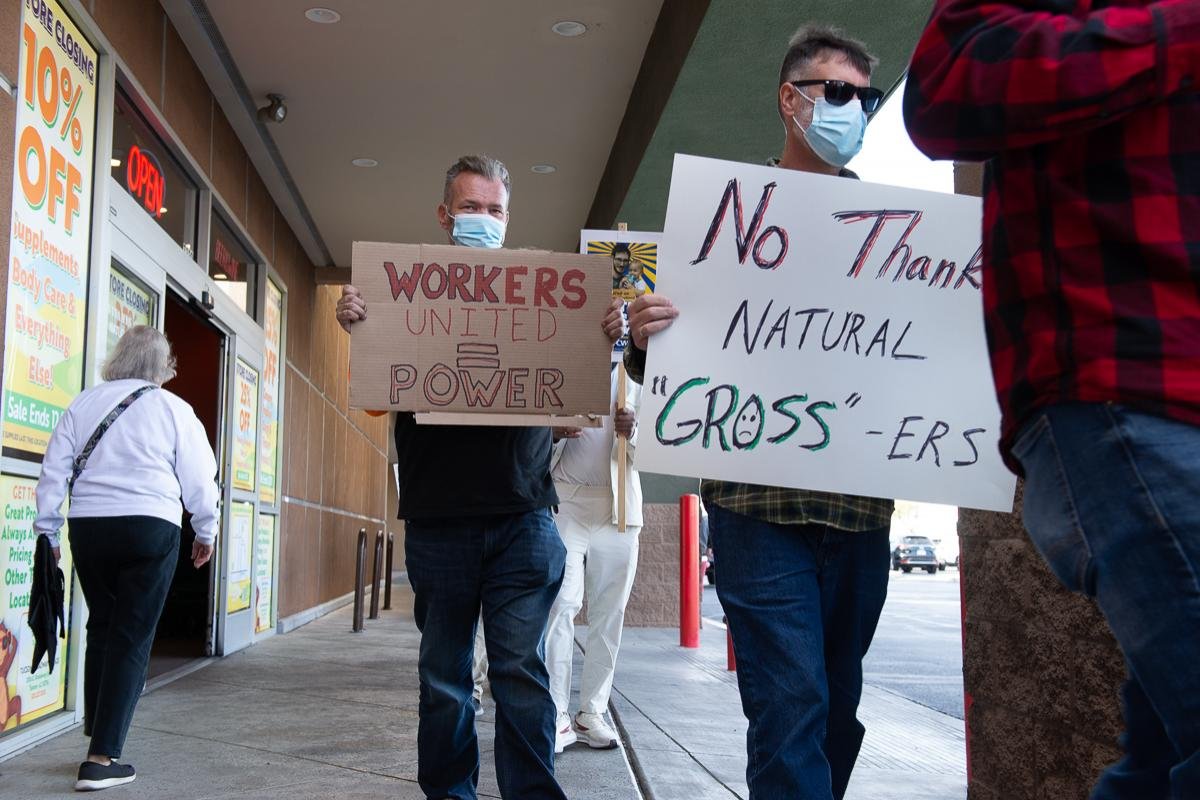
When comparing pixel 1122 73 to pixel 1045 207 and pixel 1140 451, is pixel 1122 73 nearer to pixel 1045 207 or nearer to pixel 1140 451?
pixel 1045 207

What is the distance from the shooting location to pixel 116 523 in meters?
4.24

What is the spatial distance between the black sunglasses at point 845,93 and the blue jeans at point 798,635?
96 centimetres

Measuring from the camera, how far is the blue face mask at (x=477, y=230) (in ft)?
11.8

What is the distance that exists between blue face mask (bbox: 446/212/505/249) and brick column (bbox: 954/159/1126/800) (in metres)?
1.46

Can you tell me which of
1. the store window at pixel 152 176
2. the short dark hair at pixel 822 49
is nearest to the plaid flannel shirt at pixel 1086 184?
the short dark hair at pixel 822 49

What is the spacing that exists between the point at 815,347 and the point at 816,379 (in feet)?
0.23

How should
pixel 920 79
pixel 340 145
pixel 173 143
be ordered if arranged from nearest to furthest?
pixel 920 79 → pixel 173 143 → pixel 340 145

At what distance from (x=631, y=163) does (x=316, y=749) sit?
17.8 feet

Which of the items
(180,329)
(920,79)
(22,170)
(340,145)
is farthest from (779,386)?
(180,329)

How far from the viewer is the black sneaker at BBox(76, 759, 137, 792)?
4.06 m

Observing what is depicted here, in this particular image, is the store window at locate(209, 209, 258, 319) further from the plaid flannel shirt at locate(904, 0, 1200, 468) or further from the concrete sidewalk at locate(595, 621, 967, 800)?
the plaid flannel shirt at locate(904, 0, 1200, 468)

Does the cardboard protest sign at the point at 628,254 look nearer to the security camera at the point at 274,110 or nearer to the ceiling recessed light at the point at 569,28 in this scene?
the ceiling recessed light at the point at 569,28

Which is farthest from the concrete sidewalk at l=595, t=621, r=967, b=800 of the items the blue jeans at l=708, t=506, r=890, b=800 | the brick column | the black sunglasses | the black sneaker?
the black sunglasses

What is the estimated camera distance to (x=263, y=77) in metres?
8.33
